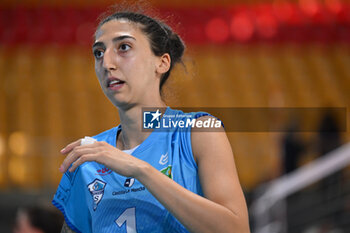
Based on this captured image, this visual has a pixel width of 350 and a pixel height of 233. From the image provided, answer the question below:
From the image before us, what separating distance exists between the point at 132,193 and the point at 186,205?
1.09 ft

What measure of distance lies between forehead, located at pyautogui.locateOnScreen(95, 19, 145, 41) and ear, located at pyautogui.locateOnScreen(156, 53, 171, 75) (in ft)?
0.40

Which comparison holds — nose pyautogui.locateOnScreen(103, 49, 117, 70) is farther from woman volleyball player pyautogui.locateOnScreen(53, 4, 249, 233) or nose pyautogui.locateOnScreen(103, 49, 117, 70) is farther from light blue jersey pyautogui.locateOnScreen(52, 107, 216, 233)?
light blue jersey pyautogui.locateOnScreen(52, 107, 216, 233)

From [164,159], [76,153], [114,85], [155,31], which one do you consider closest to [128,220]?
[164,159]

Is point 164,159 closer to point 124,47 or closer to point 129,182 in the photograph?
point 129,182

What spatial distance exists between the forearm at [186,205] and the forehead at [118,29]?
0.61 meters

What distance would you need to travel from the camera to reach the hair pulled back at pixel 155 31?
2.02 metres

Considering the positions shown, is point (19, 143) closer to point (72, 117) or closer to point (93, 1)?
point (72, 117)

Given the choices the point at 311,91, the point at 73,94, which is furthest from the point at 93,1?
the point at 311,91

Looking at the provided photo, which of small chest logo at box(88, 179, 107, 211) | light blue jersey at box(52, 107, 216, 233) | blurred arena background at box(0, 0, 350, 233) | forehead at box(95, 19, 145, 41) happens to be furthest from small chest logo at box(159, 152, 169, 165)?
blurred arena background at box(0, 0, 350, 233)

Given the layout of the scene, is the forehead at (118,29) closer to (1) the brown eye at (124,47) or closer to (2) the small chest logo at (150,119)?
(1) the brown eye at (124,47)

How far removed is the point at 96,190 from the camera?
6.27 feet

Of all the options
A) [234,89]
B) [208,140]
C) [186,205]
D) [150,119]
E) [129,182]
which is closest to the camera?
[186,205]

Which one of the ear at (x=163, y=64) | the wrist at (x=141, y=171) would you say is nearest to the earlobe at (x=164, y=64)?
the ear at (x=163, y=64)

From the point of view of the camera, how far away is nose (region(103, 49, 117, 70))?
1.88 metres
